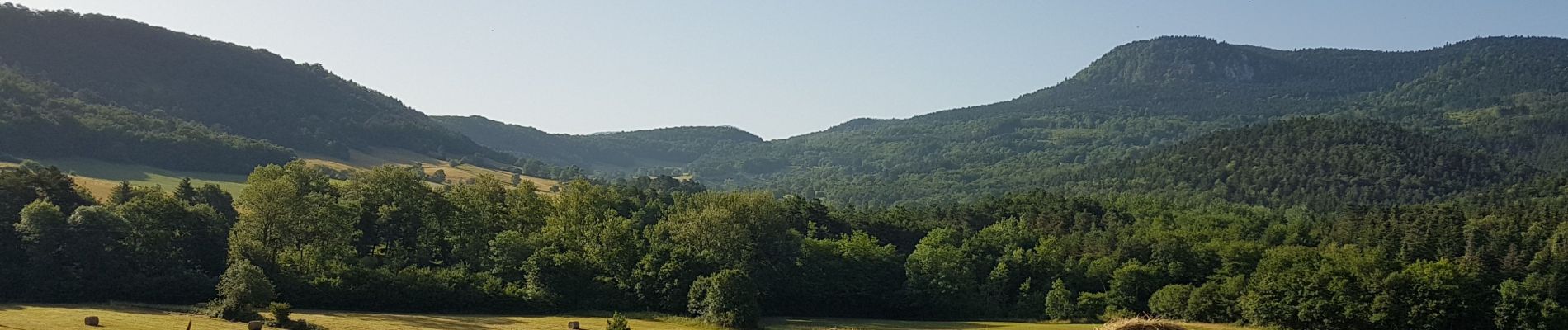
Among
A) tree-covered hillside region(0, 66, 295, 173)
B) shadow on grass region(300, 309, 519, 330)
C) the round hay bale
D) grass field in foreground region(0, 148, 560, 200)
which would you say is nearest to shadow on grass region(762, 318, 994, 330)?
shadow on grass region(300, 309, 519, 330)

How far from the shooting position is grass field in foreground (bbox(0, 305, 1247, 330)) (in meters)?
41.4

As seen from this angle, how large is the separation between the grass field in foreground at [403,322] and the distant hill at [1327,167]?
88.6 meters

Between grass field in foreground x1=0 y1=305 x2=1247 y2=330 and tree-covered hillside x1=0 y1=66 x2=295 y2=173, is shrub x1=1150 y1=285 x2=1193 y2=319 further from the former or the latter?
tree-covered hillside x1=0 y1=66 x2=295 y2=173

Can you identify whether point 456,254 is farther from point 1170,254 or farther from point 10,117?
point 10,117

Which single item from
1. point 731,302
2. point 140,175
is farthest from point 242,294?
point 140,175

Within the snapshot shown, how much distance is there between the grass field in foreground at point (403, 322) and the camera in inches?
1629

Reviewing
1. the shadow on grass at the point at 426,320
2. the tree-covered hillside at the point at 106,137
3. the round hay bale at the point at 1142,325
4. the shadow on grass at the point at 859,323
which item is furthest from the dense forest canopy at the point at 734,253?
the round hay bale at the point at 1142,325

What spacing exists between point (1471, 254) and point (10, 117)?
140 meters

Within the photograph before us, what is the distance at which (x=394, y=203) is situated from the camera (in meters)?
70.1

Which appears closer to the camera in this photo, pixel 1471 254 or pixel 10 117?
pixel 1471 254

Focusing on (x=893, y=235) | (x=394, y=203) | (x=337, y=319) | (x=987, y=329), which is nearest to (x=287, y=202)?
(x=394, y=203)

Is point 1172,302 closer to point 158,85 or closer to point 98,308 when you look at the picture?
Result: point 98,308

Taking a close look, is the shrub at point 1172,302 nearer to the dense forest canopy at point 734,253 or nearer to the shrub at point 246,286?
the dense forest canopy at point 734,253

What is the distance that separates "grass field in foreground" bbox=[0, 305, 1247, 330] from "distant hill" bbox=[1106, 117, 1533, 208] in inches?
3488
